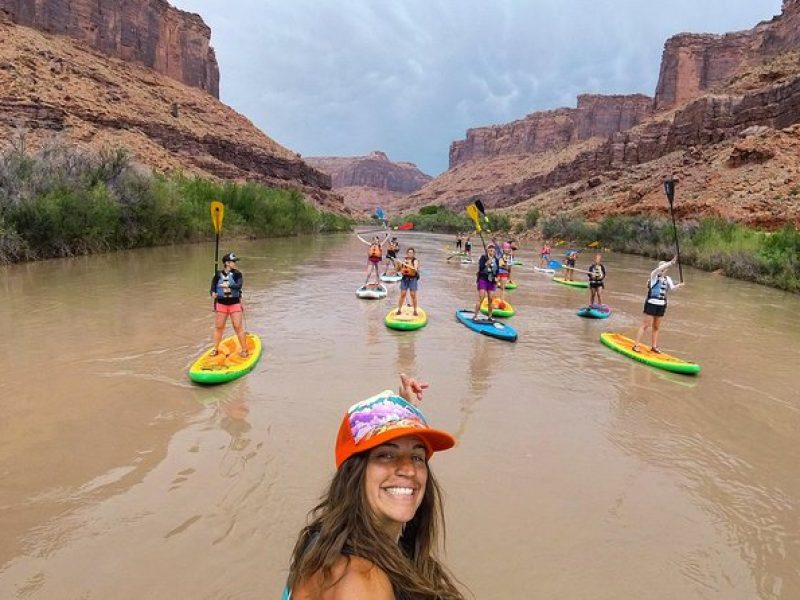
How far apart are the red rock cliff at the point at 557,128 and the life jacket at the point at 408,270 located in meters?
117

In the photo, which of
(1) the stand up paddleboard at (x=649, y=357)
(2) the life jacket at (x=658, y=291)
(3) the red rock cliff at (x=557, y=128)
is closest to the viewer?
(1) the stand up paddleboard at (x=649, y=357)

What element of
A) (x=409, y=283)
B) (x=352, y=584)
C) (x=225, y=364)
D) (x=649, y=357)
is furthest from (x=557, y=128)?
(x=352, y=584)

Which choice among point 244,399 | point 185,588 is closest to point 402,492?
point 185,588

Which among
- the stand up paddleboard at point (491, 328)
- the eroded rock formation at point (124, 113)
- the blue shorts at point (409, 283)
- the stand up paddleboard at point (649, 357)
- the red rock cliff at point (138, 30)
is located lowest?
the stand up paddleboard at point (491, 328)

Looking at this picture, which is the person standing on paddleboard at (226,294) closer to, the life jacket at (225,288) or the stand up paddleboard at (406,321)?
the life jacket at (225,288)

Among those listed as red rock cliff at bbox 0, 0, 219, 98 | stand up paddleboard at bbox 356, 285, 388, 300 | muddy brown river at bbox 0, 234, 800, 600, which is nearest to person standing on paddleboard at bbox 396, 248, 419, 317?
muddy brown river at bbox 0, 234, 800, 600

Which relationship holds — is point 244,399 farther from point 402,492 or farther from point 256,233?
point 256,233

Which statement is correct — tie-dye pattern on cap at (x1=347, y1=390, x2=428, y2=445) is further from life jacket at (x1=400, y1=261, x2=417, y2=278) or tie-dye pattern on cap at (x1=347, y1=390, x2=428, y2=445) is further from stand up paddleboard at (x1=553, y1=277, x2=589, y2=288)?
stand up paddleboard at (x1=553, y1=277, x2=589, y2=288)

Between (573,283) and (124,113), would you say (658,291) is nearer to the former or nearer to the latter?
(573,283)

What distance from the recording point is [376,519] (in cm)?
170

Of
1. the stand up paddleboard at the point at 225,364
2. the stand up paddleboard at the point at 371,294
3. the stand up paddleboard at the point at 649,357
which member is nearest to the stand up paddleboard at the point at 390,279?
the stand up paddleboard at the point at 371,294

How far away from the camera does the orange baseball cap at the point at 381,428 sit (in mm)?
1687

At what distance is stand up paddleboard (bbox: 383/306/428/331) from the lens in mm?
11346

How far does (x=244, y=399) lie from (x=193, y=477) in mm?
2078
